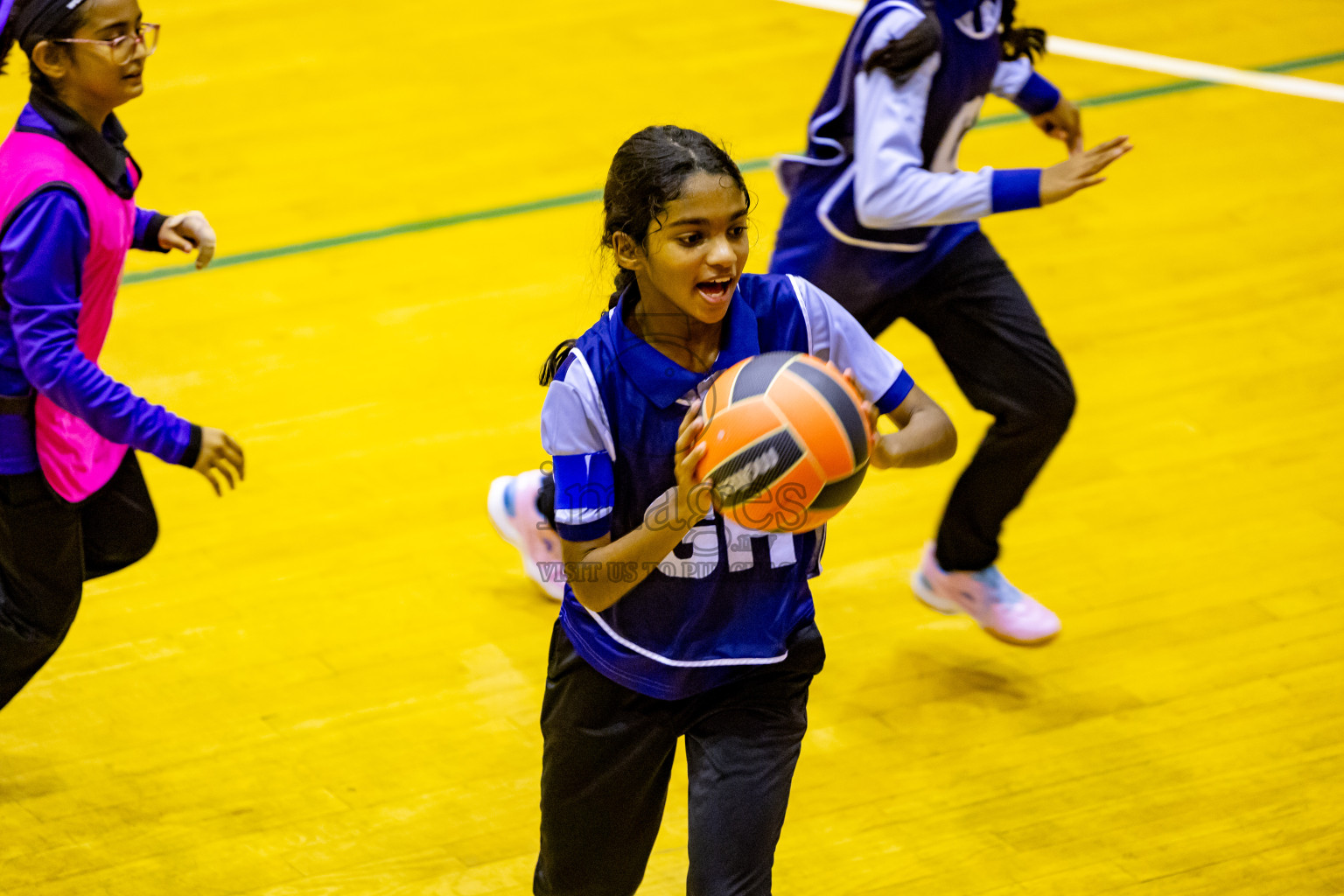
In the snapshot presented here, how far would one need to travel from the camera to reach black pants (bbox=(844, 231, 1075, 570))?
3.25 m

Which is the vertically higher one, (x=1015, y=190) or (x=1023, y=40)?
(x=1023, y=40)

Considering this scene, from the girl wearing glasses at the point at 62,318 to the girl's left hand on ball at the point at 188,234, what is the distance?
10 centimetres

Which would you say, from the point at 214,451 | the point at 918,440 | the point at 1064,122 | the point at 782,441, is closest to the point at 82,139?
the point at 214,451

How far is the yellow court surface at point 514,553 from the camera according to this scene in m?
2.96

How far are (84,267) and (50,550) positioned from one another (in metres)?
0.55

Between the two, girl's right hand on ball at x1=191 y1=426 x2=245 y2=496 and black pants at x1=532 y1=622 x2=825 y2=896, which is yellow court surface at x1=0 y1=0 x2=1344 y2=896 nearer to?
black pants at x1=532 y1=622 x2=825 y2=896

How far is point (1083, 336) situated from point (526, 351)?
1685 mm

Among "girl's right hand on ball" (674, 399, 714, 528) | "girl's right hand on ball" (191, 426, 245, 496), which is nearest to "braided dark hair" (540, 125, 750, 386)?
"girl's right hand on ball" (674, 399, 714, 528)

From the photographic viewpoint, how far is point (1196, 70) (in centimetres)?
625

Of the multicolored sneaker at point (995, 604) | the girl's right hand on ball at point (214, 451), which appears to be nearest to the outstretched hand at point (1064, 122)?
the multicolored sneaker at point (995, 604)

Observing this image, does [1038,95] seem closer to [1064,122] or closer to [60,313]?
[1064,122]

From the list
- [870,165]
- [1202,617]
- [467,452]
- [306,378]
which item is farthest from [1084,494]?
[306,378]

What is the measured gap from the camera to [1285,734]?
3.16 m

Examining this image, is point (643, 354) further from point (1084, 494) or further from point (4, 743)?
point (1084, 494)
